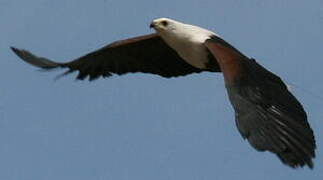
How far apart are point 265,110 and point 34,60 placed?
16.1ft

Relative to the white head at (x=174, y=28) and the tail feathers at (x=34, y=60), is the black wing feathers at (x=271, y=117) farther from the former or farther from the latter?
the tail feathers at (x=34, y=60)

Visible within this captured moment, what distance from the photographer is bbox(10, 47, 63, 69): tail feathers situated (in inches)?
696

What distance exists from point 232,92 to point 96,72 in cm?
461

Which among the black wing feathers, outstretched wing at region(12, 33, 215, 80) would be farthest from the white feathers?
the black wing feathers

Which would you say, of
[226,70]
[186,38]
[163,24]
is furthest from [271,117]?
[163,24]

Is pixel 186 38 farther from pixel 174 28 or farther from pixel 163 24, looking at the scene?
pixel 163 24

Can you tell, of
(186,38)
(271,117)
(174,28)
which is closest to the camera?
(271,117)

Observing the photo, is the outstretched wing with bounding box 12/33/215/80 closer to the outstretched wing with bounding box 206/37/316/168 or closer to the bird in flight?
the bird in flight

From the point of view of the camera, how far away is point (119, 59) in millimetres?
18375

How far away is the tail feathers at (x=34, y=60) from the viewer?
696 inches

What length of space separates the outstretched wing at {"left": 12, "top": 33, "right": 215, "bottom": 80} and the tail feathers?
0.02 meters

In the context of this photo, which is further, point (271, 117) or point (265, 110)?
point (265, 110)

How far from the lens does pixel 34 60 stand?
1775 cm

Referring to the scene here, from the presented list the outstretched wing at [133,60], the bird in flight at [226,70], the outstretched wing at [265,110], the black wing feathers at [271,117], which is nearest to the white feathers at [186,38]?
the bird in flight at [226,70]
